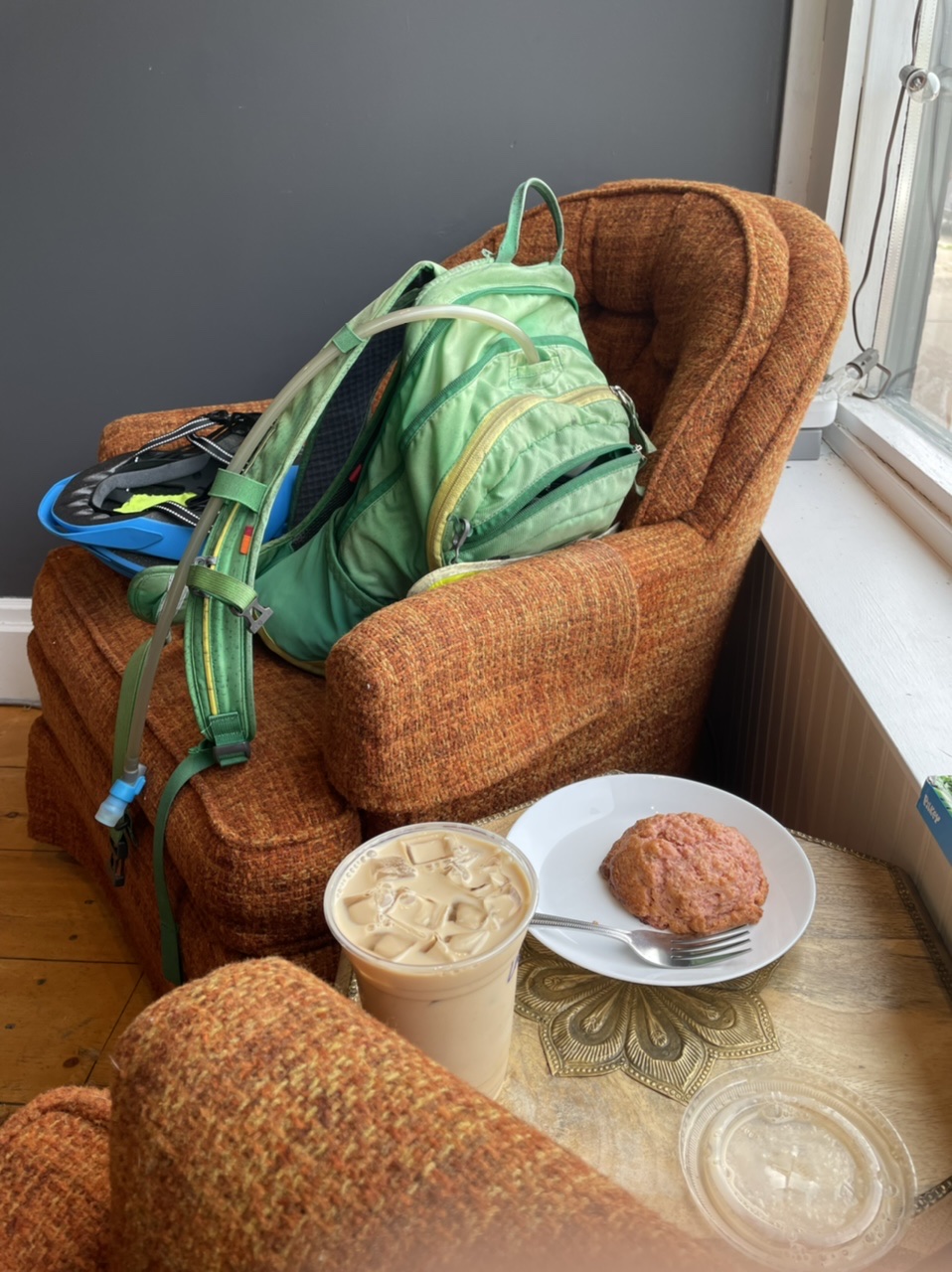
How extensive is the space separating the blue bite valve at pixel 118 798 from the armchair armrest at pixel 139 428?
0.64 m

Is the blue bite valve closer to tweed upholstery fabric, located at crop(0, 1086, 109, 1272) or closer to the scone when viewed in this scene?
tweed upholstery fabric, located at crop(0, 1086, 109, 1272)

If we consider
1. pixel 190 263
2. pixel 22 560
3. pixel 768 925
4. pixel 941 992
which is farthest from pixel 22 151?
pixel 941 992

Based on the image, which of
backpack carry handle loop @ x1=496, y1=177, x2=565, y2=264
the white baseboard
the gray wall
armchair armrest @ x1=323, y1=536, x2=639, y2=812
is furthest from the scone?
the white baseboard

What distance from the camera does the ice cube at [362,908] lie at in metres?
0.61

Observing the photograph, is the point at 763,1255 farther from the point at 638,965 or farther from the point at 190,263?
the point at 190,263

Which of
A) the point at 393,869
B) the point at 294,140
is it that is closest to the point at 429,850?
the point at 393,869

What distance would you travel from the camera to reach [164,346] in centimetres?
190

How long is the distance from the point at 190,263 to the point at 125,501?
76 centimetres

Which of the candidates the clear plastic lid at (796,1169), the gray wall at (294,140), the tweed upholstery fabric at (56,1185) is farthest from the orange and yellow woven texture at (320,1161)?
the gray wall at (294,140)

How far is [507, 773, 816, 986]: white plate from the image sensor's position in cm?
73

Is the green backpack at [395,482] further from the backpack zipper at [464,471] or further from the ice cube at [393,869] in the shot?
the ice cube at [393,869]

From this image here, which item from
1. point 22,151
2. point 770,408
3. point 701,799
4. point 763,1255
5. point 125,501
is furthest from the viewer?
point 22,151

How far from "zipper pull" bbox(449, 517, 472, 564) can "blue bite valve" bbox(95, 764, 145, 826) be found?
41 cm

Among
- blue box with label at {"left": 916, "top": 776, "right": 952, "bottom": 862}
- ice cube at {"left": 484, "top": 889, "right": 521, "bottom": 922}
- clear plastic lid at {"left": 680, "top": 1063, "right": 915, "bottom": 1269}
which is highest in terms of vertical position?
ice cube at {"left": 484, "top": 889, "right": 521, "bottom": 922}
